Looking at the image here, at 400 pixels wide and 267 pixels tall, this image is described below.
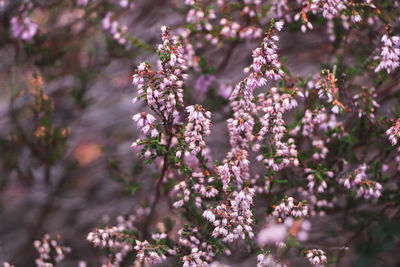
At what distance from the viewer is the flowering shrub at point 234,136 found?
8.62 feet

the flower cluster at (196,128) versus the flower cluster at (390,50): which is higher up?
the flower cluster at (390,50)

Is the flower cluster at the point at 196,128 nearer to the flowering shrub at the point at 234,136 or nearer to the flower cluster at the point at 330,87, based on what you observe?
the flowering shrub at the point at 234,136

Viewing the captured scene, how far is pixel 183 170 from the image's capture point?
2.82m

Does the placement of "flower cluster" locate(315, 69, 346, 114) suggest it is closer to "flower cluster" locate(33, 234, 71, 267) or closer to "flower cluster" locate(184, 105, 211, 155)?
"flower cluster" locate(184, 105, 211, 155)

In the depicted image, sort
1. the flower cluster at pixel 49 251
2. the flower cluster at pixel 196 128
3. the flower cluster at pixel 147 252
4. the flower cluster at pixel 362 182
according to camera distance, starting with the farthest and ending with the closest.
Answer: the flower cluster at pixel 49 251 < the flower cluster at pixel 362 182 < the flower cluster at pixel 147 252 < the flower cluster at pixel 196 128

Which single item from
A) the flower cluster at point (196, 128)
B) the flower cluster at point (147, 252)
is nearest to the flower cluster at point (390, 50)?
the flower cluster at point (196, 128)

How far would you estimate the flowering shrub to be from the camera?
8.62 feet

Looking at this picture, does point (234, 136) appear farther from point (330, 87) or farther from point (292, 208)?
point (330, 87)

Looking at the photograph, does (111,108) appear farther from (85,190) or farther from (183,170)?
(183,170)

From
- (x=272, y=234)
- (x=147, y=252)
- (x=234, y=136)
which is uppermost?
(x=234, y=136)

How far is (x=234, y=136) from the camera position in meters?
2.91

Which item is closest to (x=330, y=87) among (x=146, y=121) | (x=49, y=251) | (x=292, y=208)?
(x=292, y=208)

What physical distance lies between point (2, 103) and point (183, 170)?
3819mm

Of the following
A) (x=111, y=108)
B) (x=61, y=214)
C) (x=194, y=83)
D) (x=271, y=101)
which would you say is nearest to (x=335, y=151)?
(x=271, y=101)
